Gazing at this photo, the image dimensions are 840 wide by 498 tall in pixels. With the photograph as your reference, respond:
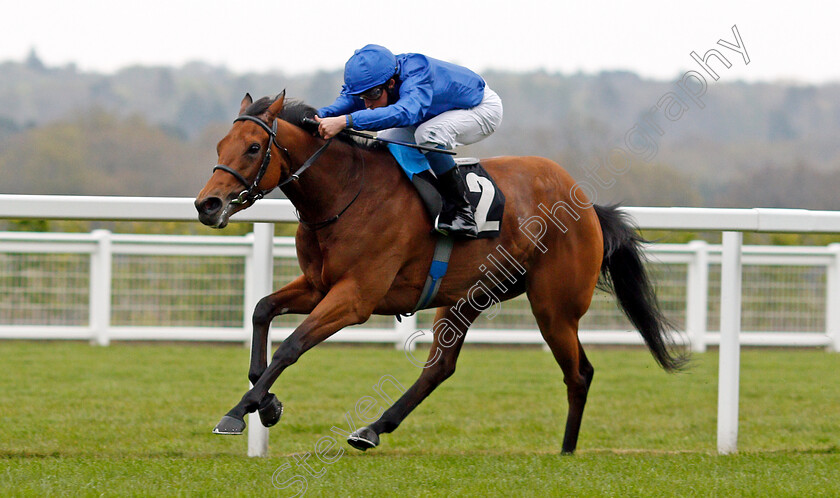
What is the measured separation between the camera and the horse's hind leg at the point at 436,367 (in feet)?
14.1

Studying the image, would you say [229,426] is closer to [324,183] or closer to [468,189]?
[324,183]

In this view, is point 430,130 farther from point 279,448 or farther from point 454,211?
point 279,448

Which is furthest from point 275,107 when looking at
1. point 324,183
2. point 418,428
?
point 418,428

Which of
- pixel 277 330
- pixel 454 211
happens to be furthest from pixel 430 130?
pixel 277 330

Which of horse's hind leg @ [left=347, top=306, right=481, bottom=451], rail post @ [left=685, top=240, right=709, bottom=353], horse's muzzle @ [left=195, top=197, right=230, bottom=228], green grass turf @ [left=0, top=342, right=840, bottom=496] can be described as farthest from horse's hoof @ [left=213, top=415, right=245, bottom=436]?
rail post @ [left=685, top=240, right=709, bottom=353]

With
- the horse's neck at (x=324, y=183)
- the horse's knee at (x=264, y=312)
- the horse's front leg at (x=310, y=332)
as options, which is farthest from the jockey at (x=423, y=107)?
the horse's knee at (x=264, y=312)

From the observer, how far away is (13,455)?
411cm

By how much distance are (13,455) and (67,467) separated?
60cm

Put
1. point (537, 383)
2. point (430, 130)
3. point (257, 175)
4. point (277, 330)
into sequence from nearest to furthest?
point (257, 175)
point (430, 130)
point (537, 383)
point (277, 330)

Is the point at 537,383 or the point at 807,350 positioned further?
the point at 807,350

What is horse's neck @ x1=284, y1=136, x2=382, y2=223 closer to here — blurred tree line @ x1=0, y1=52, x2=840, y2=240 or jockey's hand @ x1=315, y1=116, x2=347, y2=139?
jockey's hand @ x1=315, y1=116, x2=347, y2=139

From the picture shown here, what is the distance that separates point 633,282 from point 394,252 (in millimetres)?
1537

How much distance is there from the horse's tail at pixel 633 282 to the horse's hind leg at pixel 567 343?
42 centimetres

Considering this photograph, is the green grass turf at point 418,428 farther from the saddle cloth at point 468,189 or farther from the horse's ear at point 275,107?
the horse's ear at point 275,107
